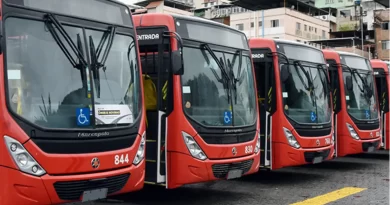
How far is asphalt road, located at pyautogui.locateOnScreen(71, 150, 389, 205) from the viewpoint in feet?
29.4

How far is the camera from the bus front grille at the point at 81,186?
229 inches

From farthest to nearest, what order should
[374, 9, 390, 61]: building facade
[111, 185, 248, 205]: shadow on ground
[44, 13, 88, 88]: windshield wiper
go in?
[374, 9, 390, 61]: building facade, [111, 185, 248, 205]: shadow on ground, [44, 13, 88, 88]: windshield wiper

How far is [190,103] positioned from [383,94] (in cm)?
909

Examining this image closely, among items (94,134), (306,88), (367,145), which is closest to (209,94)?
(94,134)

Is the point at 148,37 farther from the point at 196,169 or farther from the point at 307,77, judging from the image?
Result: the point at 307,77

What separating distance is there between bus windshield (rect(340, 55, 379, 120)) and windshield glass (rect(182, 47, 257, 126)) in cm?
527

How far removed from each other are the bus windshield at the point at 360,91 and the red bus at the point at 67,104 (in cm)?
766

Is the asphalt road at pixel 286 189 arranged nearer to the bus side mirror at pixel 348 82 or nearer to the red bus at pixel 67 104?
the bus side mirror at pixel 348 82

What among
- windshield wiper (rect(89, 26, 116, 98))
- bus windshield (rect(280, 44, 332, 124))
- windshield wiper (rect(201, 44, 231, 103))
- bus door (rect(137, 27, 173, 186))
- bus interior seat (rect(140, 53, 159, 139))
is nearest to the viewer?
windshield wiper (rect(89, 26, 116, 98))

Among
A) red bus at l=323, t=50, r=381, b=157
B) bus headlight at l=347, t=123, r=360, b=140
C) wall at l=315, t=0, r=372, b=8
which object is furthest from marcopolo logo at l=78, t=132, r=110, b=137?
wall at l=315, t=0, r=372, b=8

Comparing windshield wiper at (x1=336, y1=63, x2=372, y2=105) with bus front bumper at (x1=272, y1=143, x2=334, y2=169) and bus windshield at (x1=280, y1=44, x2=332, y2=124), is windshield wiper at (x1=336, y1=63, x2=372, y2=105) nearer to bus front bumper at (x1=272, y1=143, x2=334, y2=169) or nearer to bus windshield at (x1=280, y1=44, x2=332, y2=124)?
bus windshield at (x1=280, y1=44, x2=332, y2=124)

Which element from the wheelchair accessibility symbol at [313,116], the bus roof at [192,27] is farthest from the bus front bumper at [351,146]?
the bus roof at [192,27]

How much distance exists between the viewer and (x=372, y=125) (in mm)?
13367

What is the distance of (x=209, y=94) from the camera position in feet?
26.7
